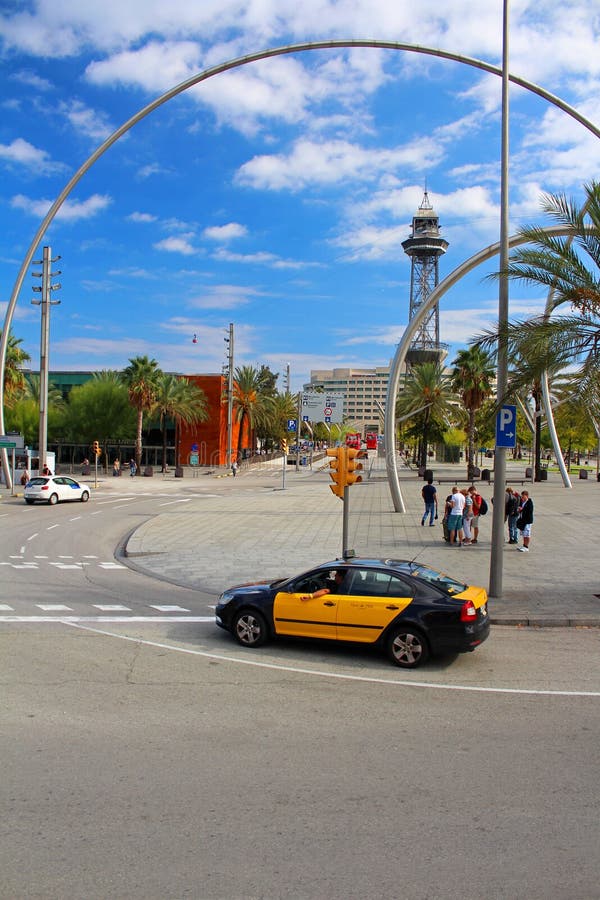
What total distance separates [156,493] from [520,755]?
40017mm

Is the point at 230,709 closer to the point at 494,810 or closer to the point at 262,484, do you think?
the point at 494,810

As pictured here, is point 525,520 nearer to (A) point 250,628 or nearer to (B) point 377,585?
(B) point 377,585

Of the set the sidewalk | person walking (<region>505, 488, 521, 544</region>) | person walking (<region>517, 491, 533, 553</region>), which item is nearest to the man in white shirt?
the sidewalk

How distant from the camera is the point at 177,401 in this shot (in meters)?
67.2

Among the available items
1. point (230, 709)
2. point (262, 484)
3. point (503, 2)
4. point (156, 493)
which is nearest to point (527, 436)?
point (262, 484)

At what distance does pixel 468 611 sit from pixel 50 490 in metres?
30.1

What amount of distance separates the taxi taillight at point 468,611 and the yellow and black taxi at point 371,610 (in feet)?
0.04

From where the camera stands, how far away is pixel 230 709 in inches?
297

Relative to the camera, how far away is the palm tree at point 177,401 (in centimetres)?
6550

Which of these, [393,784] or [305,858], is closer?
[305,858]

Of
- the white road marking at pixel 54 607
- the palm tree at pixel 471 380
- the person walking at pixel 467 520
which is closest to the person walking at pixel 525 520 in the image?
the person walking at pixel 467 520

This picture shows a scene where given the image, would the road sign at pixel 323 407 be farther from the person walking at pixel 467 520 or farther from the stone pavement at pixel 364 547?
the person walking at pixel 467 520

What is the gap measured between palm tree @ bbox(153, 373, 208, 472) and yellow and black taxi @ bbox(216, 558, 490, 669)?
54277 mm

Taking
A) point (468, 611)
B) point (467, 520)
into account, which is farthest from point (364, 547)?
point (468, 611)
